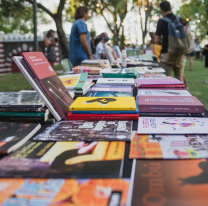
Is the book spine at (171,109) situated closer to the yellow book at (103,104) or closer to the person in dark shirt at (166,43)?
the yellow book at (103,104)

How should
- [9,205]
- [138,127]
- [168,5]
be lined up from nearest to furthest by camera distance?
[9,205], [138,127], [168,5]

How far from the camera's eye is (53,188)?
24.4 inches

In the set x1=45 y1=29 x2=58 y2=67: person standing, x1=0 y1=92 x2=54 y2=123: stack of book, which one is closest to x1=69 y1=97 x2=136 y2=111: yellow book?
x1=0 y1=92 x2=54 y2=123: stack of book

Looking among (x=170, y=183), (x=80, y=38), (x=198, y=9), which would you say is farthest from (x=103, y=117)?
(x=198, y=9)

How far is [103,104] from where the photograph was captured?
1211 mm

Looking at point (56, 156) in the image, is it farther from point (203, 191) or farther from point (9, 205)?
point (203, 191)

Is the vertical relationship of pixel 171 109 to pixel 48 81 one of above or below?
below

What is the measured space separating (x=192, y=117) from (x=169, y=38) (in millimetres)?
2671

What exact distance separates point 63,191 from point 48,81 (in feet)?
2.37

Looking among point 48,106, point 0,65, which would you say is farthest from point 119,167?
point 0,65

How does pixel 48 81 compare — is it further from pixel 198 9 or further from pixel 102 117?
pixel 198 9

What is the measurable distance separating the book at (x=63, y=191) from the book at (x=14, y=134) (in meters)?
0.18

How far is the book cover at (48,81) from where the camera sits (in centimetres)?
116

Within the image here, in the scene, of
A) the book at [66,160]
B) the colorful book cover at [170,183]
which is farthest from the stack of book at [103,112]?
the colorful book cover at [170,183]
